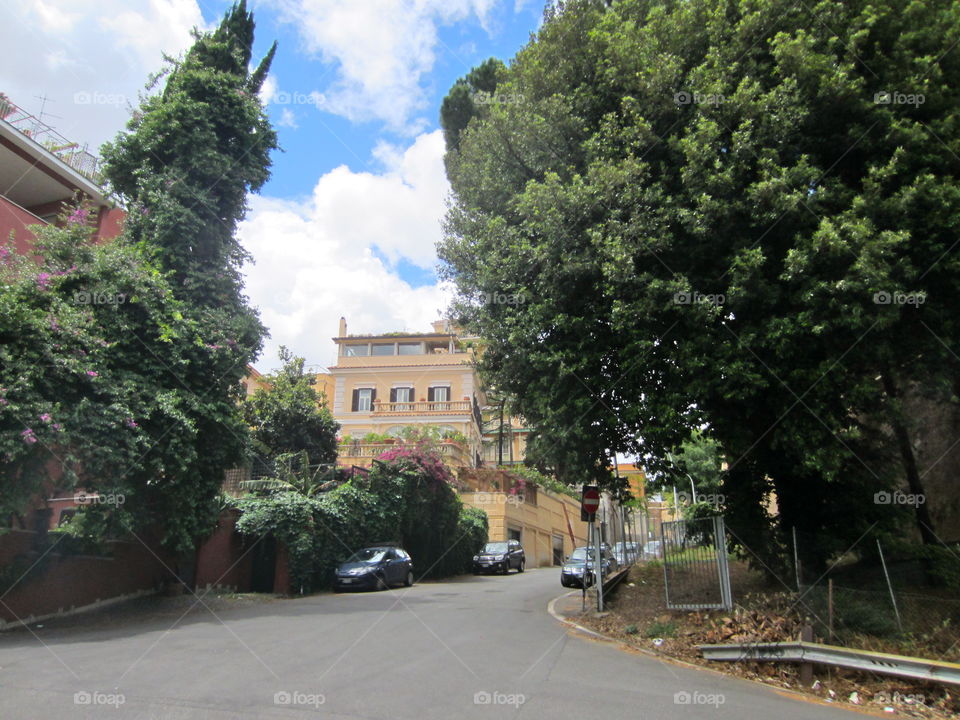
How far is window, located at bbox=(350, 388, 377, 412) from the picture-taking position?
4378 centimetres

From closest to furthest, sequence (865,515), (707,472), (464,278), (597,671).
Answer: (597,671), (865,515), (464,278), (707,472)

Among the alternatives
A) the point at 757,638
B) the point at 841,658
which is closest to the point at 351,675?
the point at 757,638

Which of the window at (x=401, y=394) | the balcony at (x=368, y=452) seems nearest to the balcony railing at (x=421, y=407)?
the window at (x=401, y=394)

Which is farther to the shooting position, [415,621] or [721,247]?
[415,621]

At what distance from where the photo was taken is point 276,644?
394 inches

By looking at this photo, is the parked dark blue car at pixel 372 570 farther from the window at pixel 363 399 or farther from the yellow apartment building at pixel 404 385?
the window at pixel 363 399

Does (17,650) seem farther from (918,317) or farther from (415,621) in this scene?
(918,317)

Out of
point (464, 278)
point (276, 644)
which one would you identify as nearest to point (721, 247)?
point (464, 278)

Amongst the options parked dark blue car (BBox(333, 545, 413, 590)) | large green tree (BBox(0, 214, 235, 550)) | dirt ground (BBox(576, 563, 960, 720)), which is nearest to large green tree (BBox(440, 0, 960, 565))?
dirt ground (BBox(576, 563, 960, 720))

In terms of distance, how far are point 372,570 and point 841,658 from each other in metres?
14.3

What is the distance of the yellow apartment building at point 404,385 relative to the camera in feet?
133

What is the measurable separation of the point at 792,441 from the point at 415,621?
7756mm

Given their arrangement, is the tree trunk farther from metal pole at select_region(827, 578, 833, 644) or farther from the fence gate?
metal pole at select_region(827, 578, 833, 644)

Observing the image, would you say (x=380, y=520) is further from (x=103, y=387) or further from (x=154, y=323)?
(x=103, y=387)
